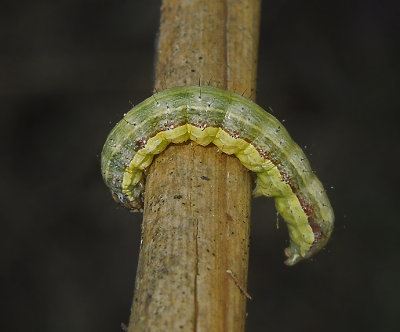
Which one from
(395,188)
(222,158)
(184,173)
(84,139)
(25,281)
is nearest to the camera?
(184,173)

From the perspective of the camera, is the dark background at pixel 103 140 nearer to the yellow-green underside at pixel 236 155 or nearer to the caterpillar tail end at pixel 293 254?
the caterpillar tail end at pixel 293 254

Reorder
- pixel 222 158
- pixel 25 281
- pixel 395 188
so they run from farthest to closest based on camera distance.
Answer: pixel 395 188 < pixel 25 281 < pixel 222 158

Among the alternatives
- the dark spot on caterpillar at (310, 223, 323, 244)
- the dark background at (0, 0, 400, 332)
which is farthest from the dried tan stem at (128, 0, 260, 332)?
the dark background at (0, 0, 400, 332)

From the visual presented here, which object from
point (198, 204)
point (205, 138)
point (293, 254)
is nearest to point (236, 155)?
point (205, 138)

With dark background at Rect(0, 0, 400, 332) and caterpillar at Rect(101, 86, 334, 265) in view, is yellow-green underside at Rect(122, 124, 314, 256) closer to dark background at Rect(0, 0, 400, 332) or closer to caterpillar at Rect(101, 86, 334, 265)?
caterpillar at Rect(101, 86, 334, 265)

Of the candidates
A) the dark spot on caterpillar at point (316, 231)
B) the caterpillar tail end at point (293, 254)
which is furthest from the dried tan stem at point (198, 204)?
the caterpillar tail end at point (293, 254)

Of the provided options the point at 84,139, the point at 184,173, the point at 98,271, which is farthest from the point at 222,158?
the point at 84,139

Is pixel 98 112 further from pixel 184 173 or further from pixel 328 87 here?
pixel 184 173
